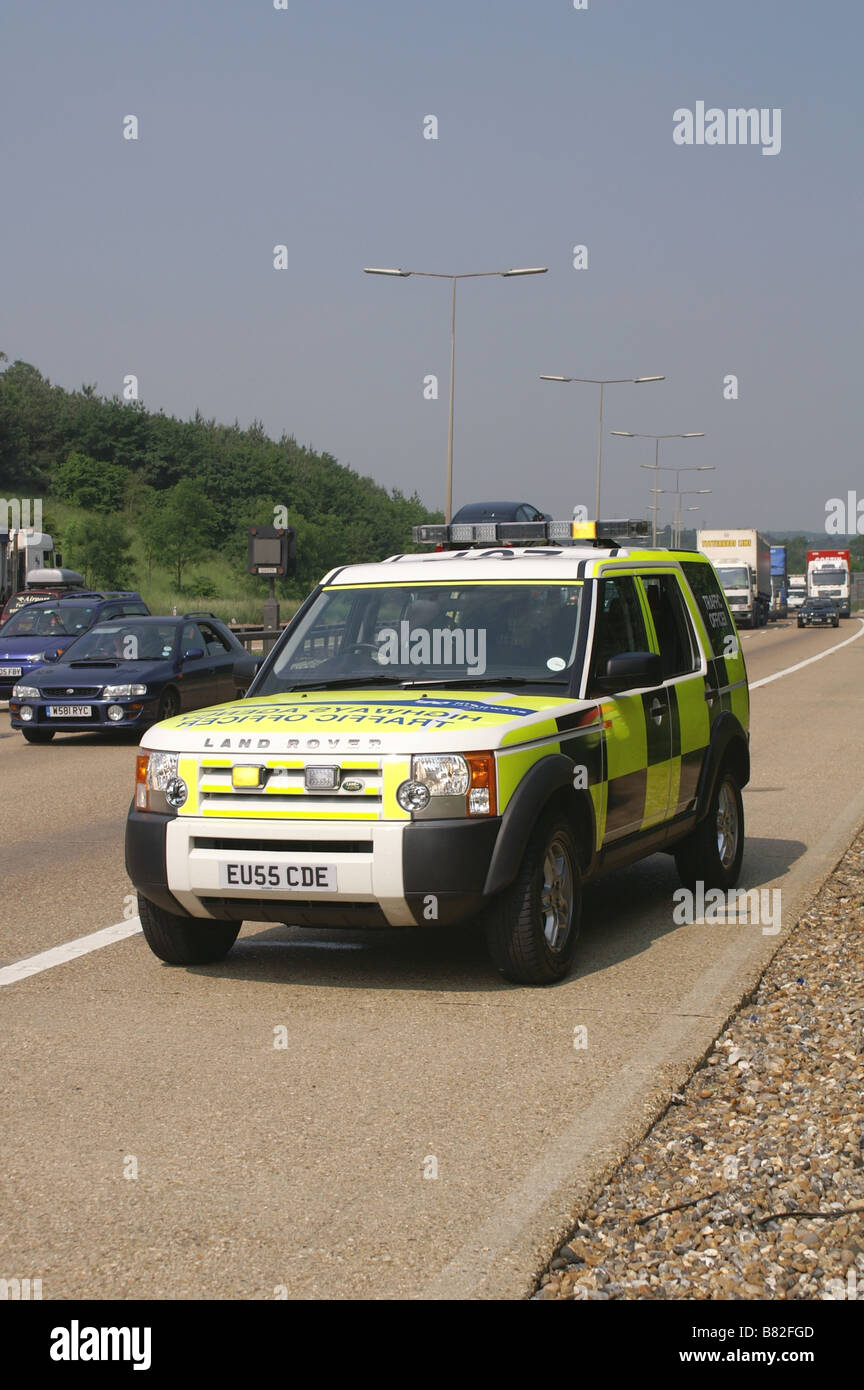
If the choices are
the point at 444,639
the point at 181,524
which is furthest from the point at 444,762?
the point at 181,524

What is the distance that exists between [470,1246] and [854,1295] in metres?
0.89

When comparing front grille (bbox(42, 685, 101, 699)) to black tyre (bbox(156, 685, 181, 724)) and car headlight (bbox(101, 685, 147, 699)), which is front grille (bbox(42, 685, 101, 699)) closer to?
car headlight (bbox(101, 685, 147, 699))

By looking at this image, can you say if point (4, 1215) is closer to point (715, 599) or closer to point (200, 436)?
point (715, 599)

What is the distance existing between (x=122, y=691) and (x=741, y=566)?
157ft

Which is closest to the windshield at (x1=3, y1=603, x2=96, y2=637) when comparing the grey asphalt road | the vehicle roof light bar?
the vehicle roof light bar

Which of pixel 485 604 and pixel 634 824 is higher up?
pixel 485 604

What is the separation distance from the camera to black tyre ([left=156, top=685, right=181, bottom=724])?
64.2 feet

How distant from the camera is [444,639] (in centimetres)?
778

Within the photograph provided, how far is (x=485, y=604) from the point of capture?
25.6ft

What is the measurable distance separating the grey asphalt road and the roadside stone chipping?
0.36 ft

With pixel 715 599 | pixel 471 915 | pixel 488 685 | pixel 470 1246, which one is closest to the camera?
pixel 470 1246

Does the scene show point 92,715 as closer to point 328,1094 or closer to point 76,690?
point 76,690

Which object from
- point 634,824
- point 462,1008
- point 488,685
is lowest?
point 462,1008
